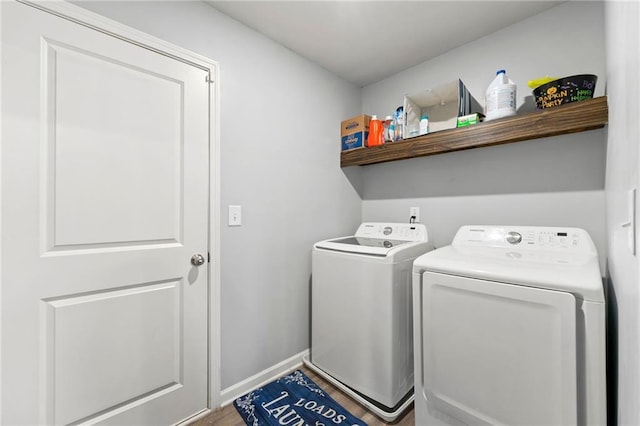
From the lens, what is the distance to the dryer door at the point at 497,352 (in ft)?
3.23

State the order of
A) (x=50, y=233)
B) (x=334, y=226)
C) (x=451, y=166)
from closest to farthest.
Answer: (x=50, y=233), (x=451, y=166), (x=334, y=226)

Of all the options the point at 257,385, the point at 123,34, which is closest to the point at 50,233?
the point at 123,34

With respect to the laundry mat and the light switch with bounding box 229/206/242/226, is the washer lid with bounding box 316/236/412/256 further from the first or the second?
the laundry mat

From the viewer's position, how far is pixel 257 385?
1777 millimetres

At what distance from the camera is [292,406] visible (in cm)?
159

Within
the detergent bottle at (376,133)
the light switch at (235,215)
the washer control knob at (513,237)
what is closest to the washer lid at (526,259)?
the washer control knob at (513,237)

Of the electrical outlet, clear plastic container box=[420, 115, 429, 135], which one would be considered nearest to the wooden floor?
the electrical outlet

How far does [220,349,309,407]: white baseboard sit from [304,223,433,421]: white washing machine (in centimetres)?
17

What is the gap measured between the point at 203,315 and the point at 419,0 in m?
2.17

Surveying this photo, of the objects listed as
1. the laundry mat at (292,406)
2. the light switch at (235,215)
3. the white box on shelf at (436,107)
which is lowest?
the laundry mat at (292,406)

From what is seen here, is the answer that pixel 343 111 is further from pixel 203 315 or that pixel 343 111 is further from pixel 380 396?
pixel 380 396

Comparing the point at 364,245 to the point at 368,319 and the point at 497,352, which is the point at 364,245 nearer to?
the point at 368,319

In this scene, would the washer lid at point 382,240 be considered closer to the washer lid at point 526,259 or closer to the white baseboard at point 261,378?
the washer lid at point 526,259

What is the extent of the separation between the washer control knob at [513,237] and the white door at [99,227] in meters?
1.75
